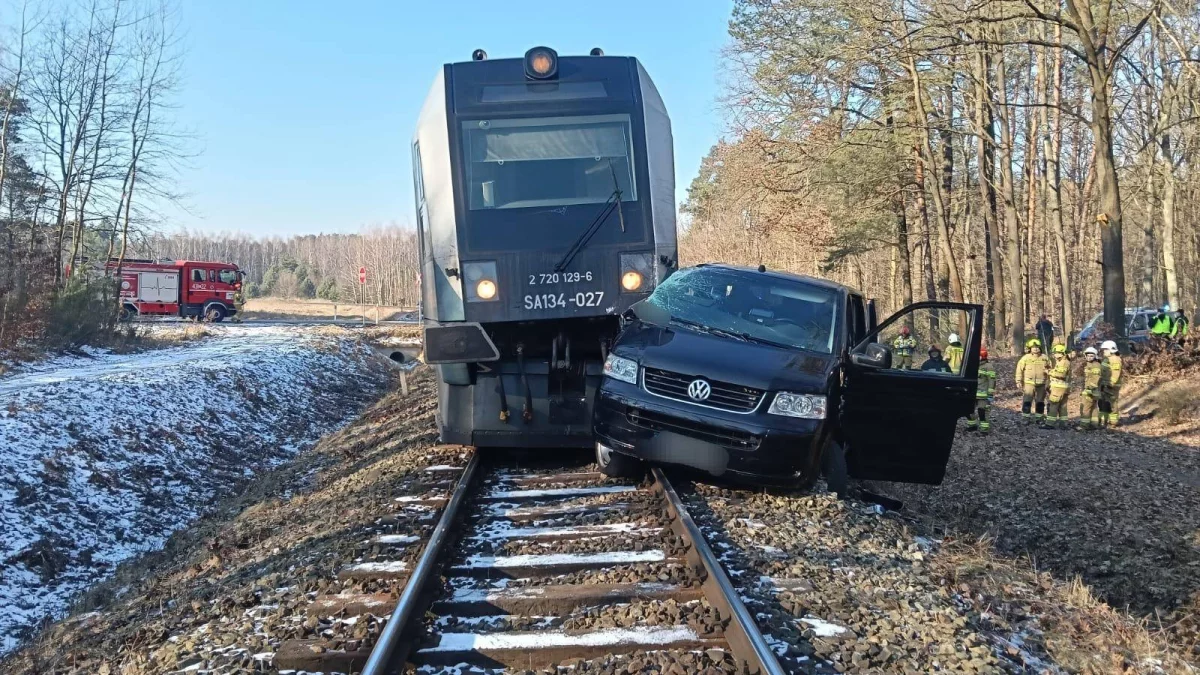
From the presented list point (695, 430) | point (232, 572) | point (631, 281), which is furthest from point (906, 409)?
point (232, 572)

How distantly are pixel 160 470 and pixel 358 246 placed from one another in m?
134

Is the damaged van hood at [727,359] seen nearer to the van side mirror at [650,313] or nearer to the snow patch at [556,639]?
the van side mirror at [650,313]

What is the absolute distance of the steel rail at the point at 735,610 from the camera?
354cm

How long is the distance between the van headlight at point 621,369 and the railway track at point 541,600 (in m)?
0.92

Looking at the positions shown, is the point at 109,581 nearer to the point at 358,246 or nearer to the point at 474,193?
the point at 474,193

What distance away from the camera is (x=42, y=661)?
5551 millimetres

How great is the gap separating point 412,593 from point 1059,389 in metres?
14.0

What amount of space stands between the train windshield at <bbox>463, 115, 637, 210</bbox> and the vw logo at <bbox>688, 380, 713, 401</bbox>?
7.27 feet

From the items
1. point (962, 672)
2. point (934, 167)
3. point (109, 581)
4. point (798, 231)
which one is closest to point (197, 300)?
point (798, 231)

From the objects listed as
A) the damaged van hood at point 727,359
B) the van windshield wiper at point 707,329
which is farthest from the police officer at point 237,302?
the damaged van hood at point 727,359

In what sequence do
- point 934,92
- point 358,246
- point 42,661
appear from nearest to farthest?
point 42,661 < point 934,92 < point 358,246

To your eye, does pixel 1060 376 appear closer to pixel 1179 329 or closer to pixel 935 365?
pixel 1179 329

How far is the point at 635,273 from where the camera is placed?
789 cm

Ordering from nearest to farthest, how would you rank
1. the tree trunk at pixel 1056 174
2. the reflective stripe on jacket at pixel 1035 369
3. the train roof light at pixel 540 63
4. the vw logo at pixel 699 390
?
1. the vw logo at pixel 699 390
2. the train roof light at pixel 540 63
3. the reflective stripe on jacket at pixel 1035 369
4. the tree trunk at pixel 1056 174
